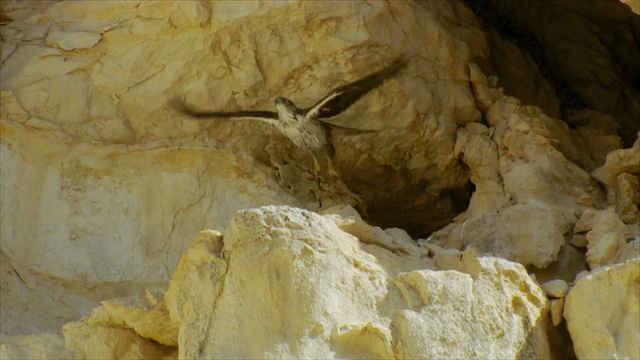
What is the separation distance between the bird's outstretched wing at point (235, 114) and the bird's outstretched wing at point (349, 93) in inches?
8.8

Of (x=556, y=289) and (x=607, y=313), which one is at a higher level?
(x=607, y=313)

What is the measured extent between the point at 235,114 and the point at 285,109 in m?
0.31

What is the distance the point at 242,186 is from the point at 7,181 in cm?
136

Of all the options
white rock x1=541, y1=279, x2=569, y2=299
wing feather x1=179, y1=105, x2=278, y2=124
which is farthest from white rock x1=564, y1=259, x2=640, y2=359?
wing feather x1=179, y1=105, x2=278, y2=124

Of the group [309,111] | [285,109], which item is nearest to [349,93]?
[309,111]

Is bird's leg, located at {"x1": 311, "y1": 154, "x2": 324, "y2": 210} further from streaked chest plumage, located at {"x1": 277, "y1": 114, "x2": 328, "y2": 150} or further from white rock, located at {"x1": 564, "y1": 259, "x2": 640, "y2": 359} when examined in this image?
white rock, located at {"x1": 564, "y1": 259, "x2": 640, "y2": 359}

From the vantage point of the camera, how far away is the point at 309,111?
5520 mm

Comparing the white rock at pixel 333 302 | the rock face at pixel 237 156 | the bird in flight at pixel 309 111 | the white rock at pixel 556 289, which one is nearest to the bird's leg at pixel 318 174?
the rock face at pixel 237 156

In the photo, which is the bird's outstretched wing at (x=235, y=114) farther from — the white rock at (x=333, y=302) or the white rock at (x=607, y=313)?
the white rock at (x=607, y=313)

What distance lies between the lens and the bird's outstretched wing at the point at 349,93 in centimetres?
547

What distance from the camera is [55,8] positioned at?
559cm

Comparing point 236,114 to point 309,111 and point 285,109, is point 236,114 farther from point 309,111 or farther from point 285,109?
point 309,111

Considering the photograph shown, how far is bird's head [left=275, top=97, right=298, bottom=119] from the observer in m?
5.48

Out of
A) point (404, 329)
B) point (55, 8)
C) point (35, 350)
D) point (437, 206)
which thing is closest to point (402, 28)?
point (437, 206)
